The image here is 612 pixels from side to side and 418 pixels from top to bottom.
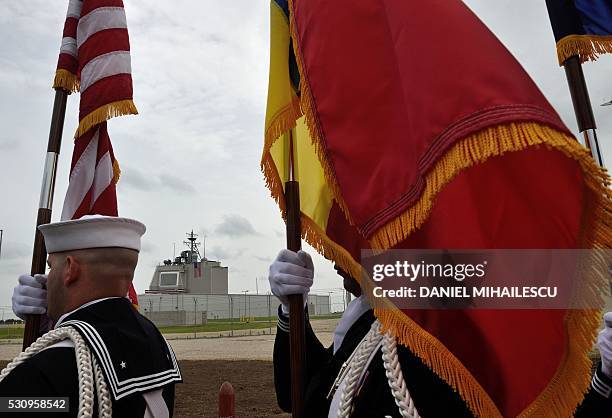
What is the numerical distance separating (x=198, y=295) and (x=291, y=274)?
156ft

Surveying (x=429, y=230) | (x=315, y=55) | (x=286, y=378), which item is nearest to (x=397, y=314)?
(x=429, y=230)

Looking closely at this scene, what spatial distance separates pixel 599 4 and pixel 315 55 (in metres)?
1.65

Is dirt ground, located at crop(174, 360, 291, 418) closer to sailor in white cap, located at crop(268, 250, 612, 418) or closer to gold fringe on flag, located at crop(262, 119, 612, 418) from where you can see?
sailor in white cap, located at crop(268, 250, 612, 418)

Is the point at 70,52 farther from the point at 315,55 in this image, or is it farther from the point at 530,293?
the point at 530,293

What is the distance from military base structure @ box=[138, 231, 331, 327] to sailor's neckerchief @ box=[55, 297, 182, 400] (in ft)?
140

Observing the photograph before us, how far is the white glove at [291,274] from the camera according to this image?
219 cm

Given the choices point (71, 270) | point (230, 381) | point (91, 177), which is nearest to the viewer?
point (71, 270)

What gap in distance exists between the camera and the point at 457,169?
1.29 metres

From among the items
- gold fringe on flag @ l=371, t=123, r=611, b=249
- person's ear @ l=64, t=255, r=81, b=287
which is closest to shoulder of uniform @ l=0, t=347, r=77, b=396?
person's ear @ l=64, t=255, r=81, b=287

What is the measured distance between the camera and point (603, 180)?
1.21m

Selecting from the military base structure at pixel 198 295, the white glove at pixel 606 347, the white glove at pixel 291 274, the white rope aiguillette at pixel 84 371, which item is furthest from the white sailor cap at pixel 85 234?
the military base structure at pixel 198 295

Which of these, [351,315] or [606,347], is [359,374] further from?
[606,347]

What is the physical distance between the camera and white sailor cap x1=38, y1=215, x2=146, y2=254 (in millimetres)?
2424

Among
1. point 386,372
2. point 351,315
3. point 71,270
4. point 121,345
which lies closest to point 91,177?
point 71,270
